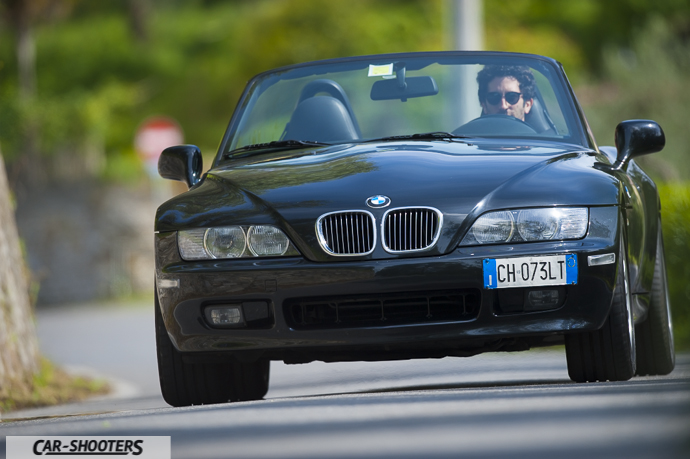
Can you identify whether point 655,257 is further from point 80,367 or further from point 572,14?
point 572,14

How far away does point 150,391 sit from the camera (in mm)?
8984

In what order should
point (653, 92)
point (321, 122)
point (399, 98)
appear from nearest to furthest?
point (321, 122) → point (399, 98) → point (653, 92)

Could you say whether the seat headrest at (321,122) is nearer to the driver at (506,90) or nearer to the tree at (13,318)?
the driver at (506,90)

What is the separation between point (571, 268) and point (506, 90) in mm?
1704

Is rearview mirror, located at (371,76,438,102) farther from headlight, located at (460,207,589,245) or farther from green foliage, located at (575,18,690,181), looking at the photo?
green foliage, located at (575,18,690,181)

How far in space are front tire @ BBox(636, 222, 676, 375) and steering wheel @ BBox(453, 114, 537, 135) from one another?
0.97 m

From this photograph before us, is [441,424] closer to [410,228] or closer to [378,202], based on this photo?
[410,228]

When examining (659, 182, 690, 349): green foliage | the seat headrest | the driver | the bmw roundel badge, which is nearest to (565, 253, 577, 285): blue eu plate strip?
the bmw roundel badge

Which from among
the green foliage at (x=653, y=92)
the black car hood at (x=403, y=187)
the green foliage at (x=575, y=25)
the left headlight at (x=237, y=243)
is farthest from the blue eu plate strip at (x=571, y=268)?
the green foliage at (x=575, y=25)

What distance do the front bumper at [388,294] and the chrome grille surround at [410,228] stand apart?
70mm

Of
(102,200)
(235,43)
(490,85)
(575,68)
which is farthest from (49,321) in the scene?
(235,43)

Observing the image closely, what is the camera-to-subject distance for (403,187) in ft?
17.7

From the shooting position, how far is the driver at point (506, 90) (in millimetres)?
6620

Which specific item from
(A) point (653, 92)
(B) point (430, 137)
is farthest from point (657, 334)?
(A) point (653, 92)
